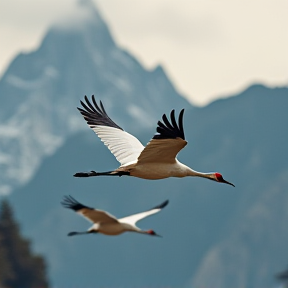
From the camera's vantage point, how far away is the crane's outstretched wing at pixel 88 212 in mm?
23253

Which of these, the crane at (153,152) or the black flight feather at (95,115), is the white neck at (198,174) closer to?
the crane at (153,152)

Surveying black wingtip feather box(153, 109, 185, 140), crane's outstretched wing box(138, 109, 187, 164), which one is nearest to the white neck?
crane's outstretched wing box(138, 109, 187, 164)

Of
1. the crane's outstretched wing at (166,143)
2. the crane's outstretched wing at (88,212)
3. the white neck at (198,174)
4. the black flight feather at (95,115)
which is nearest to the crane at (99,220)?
the crane's outstretched wing at (88,212)

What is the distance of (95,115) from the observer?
23828 millimetres

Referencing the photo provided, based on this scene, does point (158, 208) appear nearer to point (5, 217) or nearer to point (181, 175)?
point (181, 175)

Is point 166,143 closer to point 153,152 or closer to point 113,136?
point 153,152

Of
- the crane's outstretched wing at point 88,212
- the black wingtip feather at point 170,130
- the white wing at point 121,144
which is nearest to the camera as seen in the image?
the black wingtip feather at point 170,130

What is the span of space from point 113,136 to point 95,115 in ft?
2.95

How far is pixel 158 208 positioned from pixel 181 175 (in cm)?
651

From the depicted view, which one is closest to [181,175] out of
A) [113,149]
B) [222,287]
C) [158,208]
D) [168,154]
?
[168,154]

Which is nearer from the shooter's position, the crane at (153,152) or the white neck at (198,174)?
the crane at (153,152)

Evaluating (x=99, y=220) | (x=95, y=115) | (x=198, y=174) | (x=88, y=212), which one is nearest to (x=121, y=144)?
(x=95, y=115)

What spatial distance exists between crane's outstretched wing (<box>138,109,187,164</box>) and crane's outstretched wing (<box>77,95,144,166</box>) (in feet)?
4.55

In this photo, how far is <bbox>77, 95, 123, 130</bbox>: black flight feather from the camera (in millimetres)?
23516
